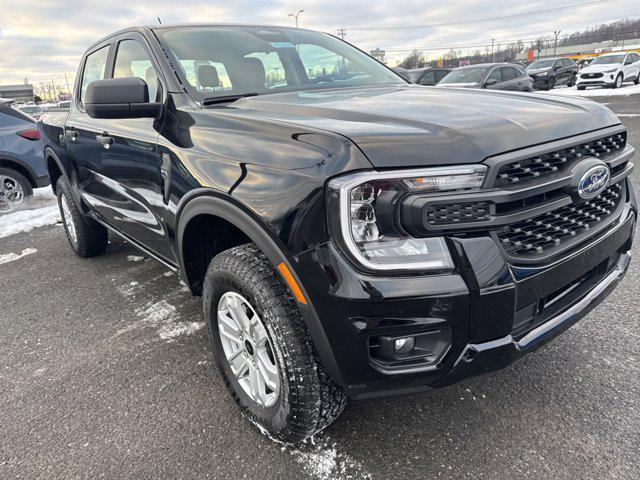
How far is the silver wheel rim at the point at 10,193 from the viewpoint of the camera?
6574 millimetres

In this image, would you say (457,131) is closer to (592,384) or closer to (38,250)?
(592,384)

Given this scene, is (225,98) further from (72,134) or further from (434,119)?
(72,134)

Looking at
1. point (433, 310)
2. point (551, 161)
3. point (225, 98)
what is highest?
point (225, 98)

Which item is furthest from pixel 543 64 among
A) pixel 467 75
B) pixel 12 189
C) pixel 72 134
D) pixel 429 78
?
pixel 72 134

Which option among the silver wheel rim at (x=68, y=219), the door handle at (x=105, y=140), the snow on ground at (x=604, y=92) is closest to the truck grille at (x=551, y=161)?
the door handle at (x=105, y=140)

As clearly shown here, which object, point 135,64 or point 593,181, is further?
point 135,64

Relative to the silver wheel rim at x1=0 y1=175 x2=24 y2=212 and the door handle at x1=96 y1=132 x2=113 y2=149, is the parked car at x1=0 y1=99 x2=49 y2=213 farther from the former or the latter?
the door handle at x1=96 y1=132 x2=113 y2=149

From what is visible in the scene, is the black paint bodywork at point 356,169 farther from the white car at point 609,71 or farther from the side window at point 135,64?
the white car at point 609,71

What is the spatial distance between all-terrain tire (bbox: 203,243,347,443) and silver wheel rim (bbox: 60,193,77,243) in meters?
3.05

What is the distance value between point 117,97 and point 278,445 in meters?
1.82

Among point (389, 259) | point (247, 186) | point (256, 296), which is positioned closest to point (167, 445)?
point (256, 296)

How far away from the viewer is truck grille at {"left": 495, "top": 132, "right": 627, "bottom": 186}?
1.61 meters

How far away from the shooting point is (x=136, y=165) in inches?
108

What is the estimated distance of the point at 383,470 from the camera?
1.91m
